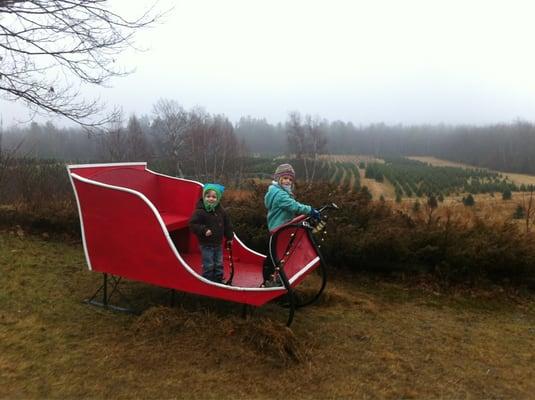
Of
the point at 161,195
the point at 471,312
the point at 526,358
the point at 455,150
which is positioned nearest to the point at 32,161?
the point at 161,195

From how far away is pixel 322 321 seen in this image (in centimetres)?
458

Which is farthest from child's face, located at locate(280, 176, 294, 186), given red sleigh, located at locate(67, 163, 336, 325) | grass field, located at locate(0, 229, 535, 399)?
grass field, located at locate(0, 229, 535, 399)

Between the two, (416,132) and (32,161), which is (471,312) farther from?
(416,132)

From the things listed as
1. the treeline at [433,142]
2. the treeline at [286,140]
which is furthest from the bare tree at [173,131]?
the treeline at [433,142]

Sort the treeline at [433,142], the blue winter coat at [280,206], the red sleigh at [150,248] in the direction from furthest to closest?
1. the treeline at [433,142]
2. the blue winter coat at [280,206]
3. the red sleigh at [150,248]

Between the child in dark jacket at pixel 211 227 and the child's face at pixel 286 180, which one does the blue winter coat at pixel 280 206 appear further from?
the child in dark jacket at pixel 211 227

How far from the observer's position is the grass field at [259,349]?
320cm

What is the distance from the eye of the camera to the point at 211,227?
422 centimetres

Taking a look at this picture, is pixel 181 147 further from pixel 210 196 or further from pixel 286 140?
pixel 210 196

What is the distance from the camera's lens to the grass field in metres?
3.20

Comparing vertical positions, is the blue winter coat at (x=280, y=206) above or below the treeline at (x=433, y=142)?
below

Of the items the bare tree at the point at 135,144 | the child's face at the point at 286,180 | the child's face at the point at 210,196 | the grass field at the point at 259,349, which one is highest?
the bare tree at the point at 135,144

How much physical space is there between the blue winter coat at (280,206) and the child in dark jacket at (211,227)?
18.2 inches

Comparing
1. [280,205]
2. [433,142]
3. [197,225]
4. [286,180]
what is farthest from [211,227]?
[433,142]
